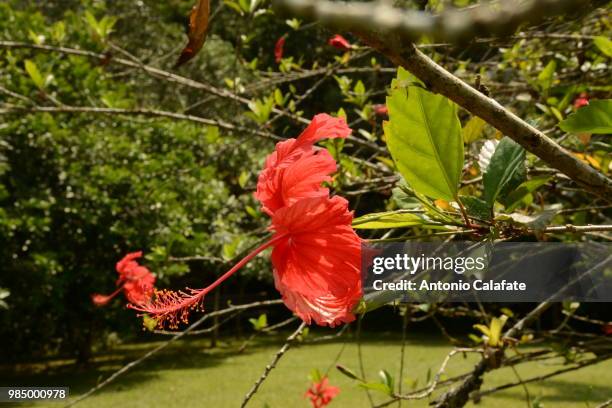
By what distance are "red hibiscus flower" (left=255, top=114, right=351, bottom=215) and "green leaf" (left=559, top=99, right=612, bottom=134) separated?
0.15m

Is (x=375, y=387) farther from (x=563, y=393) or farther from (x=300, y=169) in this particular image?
(x=563, y=393)

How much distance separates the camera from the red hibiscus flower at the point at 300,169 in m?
0.48

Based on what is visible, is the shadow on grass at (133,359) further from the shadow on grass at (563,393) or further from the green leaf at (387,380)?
the green leaf at (387,380)

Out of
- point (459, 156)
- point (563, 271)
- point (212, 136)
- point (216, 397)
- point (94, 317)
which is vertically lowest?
point (216, 397)

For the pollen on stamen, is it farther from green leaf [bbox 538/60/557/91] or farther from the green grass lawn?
the green grass lawn

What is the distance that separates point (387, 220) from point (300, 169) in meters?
0.07

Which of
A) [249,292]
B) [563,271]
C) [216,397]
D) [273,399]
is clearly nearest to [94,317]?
[216,397]

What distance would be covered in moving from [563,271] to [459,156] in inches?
18.3

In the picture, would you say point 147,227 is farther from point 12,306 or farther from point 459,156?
point 459,156

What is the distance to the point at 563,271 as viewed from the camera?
851 millimetres

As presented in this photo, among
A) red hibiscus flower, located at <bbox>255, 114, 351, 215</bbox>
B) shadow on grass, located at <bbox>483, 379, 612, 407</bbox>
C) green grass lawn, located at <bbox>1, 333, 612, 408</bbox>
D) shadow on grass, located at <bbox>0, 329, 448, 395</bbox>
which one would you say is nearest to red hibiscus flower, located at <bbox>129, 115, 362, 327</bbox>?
red hibiscus flower, located at <bbox>255, 114, 351, 215</bbox>

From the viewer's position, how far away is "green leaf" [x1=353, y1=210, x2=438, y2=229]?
1.53ft

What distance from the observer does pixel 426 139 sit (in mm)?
450

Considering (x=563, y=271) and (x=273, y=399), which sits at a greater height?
(x=563, y=271)
